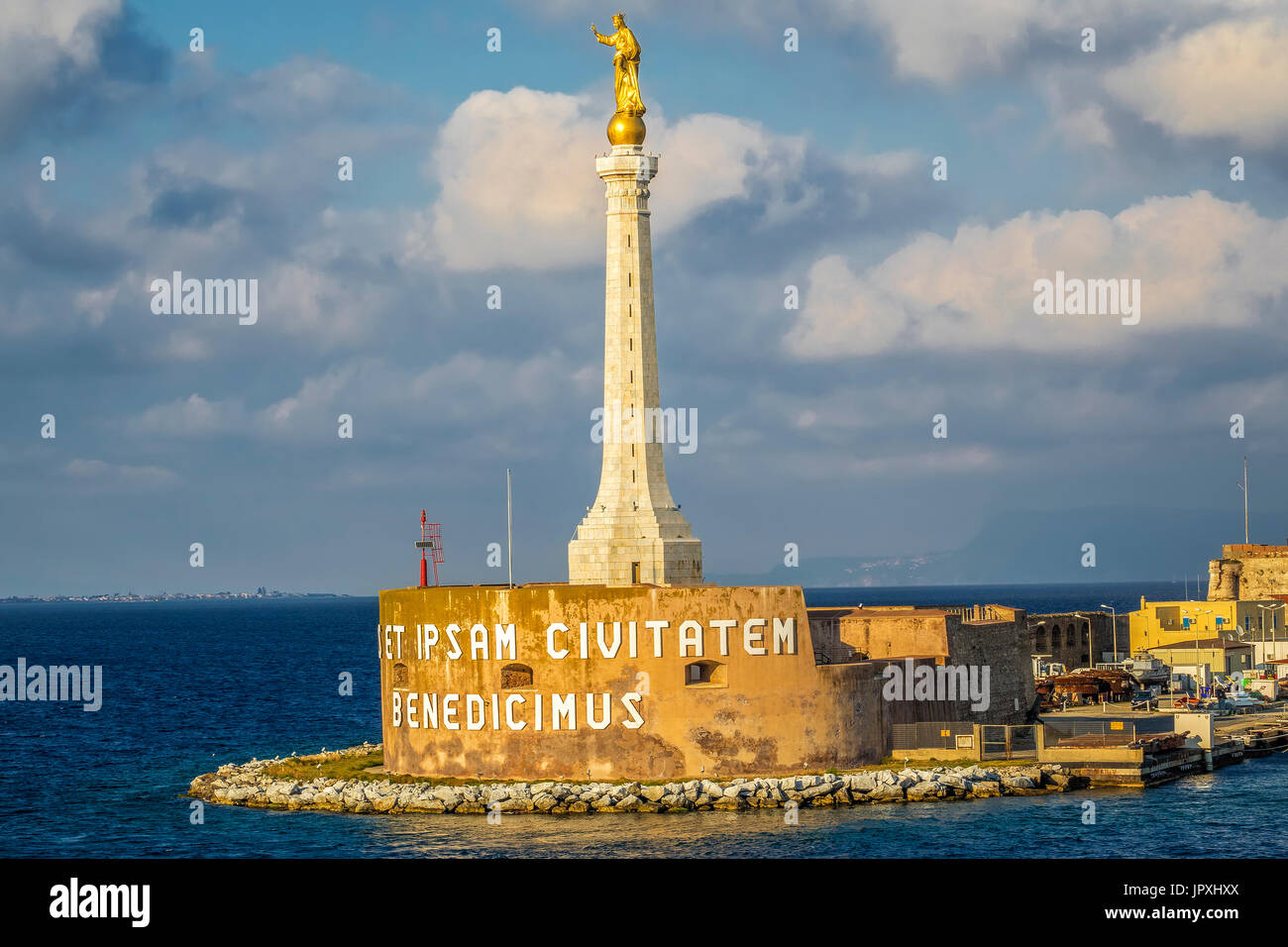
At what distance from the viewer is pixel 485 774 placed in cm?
4338

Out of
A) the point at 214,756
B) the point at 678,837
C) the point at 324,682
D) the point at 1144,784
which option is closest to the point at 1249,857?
the point at 1144,784

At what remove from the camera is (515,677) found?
4338cm

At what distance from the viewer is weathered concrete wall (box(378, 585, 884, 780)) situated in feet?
139

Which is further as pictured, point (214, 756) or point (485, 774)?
point (214, 756)

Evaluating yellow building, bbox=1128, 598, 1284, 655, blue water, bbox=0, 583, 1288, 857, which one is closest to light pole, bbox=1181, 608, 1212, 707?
yellow building, bbox=1128, 598, 1284, 655

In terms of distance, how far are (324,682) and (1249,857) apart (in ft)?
226

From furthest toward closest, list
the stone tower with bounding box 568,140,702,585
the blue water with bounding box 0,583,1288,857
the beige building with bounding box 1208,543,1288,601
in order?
the beige building with bounding box 1208,543,1288,601 < the stone tower with bounding box 568,140,702,585 < the blue water with bounding box 0,583,1288,857

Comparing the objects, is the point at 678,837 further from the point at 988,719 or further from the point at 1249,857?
the point at 988,719

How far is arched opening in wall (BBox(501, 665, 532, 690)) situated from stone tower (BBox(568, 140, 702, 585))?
4.03m

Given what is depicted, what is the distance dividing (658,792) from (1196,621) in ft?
152

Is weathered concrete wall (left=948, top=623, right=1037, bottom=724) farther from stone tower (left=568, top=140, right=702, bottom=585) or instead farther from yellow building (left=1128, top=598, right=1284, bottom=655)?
yellow building (left=1128, top=598, right=1284, bottom=655)

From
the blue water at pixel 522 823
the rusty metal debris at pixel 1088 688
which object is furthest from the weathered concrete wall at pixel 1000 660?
the rusty metal debris at pixel 1088 688

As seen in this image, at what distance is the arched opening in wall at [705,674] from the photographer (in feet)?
140
